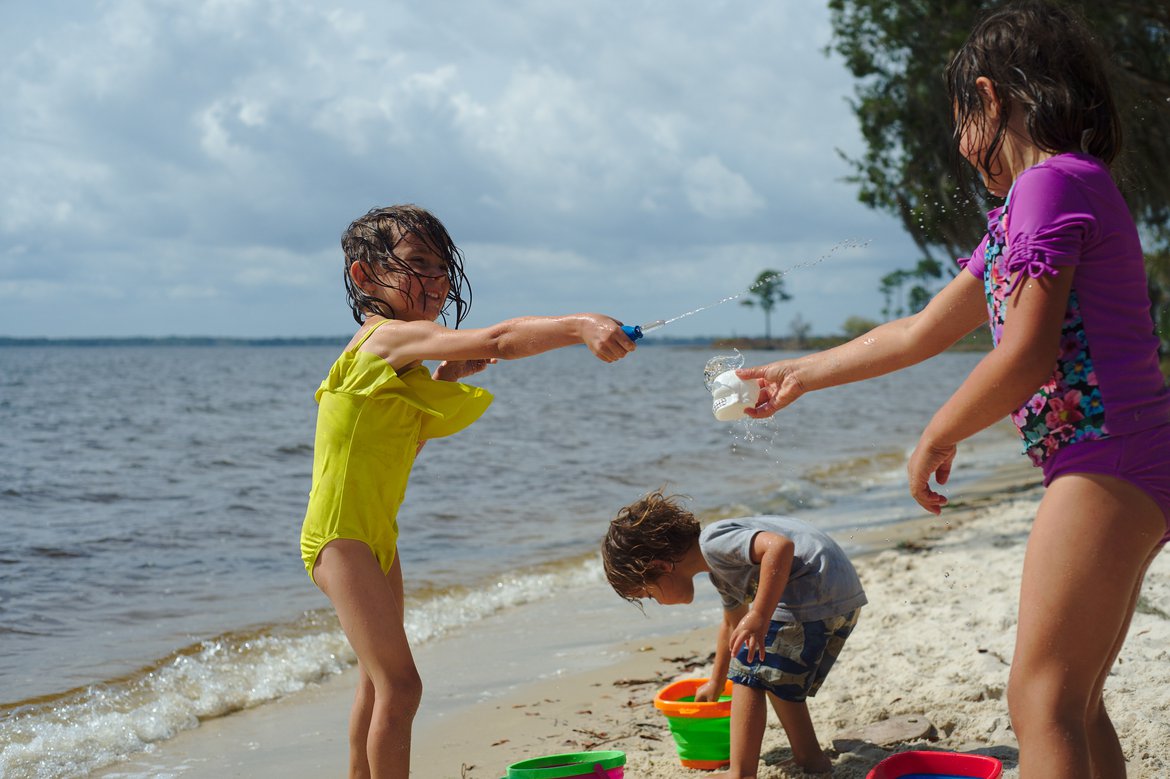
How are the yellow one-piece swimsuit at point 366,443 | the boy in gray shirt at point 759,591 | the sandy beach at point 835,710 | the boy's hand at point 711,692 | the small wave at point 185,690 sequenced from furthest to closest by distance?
the small wave at point 185,690 < the boy's hand at point 711,692 < the sandy beach at point 835,710 < the boy in gray shirt at point 759,591 < the yellow one-piece swimsuit at point 366,443

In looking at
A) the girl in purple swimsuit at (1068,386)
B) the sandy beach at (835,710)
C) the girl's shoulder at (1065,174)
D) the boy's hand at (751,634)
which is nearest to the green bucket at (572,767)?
the sandy beach at (835,710)

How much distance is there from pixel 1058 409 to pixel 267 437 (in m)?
18.2

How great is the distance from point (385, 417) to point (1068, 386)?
→ 1.91 m

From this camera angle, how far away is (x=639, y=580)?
3766 millimetres

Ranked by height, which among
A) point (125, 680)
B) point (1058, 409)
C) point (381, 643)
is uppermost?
point (1058, 409)

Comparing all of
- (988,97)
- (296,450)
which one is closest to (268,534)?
(296,450)

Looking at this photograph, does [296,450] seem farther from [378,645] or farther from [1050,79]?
[1050,79]

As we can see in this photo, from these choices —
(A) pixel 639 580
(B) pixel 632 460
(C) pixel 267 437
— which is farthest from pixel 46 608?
(C) pixel 267 437

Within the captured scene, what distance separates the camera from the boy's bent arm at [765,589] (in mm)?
3301

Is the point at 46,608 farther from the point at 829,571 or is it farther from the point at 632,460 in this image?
the point at 632,460

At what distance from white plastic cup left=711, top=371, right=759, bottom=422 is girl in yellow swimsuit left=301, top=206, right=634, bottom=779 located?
34cm

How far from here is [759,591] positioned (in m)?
3.40

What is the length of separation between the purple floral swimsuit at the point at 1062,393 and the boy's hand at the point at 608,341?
0.91m

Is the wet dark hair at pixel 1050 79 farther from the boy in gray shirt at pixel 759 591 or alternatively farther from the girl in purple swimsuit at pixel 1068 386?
the boy in gray shirt at pixel 759 591
